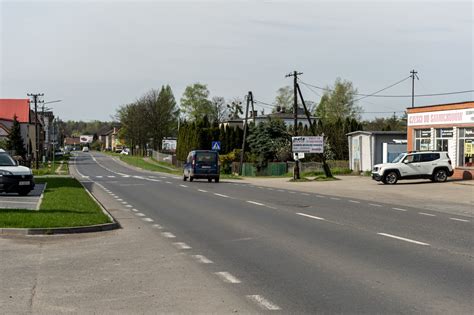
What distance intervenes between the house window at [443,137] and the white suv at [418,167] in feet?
13.1

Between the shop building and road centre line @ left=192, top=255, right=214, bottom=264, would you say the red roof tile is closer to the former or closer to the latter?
the shop building

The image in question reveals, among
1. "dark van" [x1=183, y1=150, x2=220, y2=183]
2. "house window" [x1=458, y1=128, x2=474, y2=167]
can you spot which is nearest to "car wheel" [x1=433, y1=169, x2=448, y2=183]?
"house window" [x1=458, y1=128, x2=474, y2=167]

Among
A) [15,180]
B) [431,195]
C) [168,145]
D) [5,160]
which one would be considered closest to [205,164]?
[431,195]

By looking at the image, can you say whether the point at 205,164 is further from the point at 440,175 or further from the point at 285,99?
the point at 285,99

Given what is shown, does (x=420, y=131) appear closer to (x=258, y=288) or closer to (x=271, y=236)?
(x=271, y=236)

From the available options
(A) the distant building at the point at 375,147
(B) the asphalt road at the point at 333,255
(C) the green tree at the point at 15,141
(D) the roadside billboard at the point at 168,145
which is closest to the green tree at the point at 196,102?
(D) the roadside billboard at the point at 168,145

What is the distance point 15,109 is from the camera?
11444 cm

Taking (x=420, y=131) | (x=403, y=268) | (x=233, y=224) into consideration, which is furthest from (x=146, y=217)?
(x=420, y=131)

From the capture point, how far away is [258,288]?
8078mm

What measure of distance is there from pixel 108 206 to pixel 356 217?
8517mm

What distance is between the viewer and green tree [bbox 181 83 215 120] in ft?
431

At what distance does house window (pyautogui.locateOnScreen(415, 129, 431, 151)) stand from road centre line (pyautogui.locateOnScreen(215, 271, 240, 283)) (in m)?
37.4

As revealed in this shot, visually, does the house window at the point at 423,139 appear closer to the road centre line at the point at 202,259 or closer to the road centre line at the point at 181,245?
the road centre line at the point at 181,245

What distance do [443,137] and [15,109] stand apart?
88.9 metres
